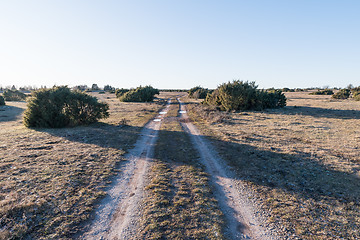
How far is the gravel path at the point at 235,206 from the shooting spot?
5.35 metres

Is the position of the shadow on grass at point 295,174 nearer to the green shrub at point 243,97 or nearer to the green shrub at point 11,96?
the green shrub at point 243,97

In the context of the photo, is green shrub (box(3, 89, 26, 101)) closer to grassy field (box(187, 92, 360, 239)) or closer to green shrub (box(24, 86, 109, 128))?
green shrub (box(24, 86, 109, 128))

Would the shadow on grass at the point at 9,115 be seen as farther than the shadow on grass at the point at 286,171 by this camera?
Yes

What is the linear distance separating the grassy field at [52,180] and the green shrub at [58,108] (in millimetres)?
4282

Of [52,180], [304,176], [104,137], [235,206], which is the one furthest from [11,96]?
[304,176]

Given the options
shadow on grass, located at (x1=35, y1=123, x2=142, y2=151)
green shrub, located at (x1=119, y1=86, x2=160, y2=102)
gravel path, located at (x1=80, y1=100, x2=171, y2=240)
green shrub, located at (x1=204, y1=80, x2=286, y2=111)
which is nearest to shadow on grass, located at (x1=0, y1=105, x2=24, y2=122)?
shadow on grass, located at (x1=35, y1=123, x2=142, y2=151)

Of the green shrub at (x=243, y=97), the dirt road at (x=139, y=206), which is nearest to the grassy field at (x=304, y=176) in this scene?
the dirt road at (x=139, y=206)

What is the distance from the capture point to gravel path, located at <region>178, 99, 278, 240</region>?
5348 mm

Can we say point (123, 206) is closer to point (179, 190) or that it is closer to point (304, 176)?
point (179, 190)

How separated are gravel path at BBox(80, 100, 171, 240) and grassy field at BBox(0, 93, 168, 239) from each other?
45cm

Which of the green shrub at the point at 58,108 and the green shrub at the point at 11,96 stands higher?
the green shrub at the point at 11,96

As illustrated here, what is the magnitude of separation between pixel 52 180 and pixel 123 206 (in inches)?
159

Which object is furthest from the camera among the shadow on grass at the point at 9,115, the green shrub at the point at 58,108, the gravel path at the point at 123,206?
the shadow on grass at the point at 9,115

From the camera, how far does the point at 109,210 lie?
622cm
